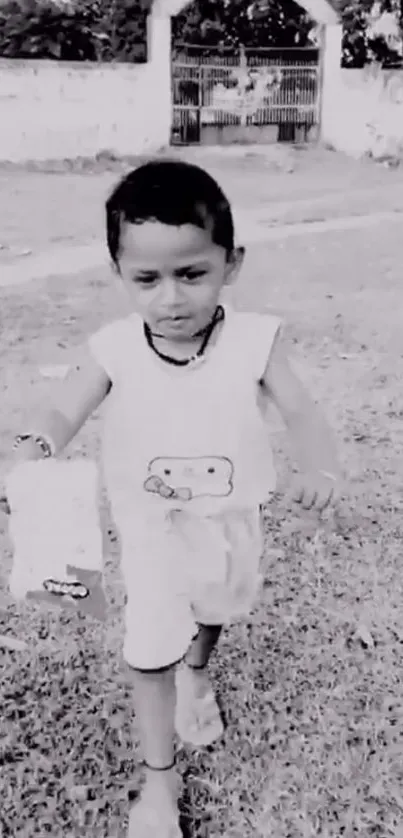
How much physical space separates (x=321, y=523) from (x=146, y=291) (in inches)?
39.7

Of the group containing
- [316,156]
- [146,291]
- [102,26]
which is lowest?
[316,156]

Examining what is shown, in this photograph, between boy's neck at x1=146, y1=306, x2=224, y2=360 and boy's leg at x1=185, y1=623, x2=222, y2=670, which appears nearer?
boy's neck at x1=146, y1=306, x2=224, y2=360

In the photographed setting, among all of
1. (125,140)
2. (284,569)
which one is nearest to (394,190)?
(125,140)

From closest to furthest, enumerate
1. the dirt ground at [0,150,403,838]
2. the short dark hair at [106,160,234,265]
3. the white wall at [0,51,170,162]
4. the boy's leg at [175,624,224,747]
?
the short dark hair at [106,160,234,265]
the dirt ground at [0,150,403,838]
the boy's leg at [175,624,224,747]
the white wall at [0,51,170,162]

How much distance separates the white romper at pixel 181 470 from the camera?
1168mm

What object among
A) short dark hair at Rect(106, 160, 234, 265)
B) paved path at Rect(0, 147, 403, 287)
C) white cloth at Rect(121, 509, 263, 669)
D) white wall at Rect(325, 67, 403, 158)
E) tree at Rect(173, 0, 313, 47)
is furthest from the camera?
white wall at Rect(325, 67, 403, 158)

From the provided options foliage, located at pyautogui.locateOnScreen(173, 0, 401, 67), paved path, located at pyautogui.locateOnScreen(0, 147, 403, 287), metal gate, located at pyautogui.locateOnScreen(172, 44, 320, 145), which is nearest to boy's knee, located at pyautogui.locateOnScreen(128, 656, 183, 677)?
paved path, located at pyautogui.locateOnScreen(0, 147, 403, 287)

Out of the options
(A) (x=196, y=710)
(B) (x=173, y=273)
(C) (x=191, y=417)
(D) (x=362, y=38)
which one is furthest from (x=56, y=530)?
(D) (x=362, y=38)

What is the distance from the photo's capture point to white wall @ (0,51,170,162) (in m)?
2.30

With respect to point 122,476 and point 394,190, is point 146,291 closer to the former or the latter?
point 122,476

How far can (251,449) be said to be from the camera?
3.91 feet

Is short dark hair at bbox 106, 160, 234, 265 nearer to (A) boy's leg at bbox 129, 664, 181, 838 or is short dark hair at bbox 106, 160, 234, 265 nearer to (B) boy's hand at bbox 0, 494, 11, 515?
(B) boy's hand at bbox 0, 494, 11, 515

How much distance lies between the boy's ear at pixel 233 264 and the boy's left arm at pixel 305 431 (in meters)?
0.08

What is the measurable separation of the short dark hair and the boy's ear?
30 millimetres
